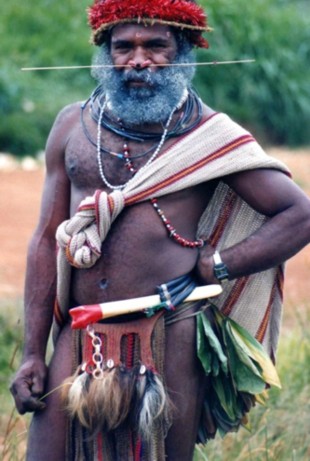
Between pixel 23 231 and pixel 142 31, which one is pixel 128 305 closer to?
pixel 142 31

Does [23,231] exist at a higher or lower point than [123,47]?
higher

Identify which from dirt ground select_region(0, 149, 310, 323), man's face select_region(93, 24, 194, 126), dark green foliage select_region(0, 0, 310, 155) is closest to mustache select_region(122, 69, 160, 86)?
man's face select_region(93, 24, 194, 126)

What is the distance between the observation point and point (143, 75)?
425 cm

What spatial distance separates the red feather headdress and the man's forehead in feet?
0.06

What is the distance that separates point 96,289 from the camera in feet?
14.1

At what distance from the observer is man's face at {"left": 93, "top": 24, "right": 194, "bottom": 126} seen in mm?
4246

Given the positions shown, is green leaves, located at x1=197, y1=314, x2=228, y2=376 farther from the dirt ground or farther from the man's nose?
the dirt ground

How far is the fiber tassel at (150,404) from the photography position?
13.7 ft

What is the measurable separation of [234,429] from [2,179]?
885 cm

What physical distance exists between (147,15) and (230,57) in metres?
12.4

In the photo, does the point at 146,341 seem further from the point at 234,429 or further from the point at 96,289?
the point at 234,429

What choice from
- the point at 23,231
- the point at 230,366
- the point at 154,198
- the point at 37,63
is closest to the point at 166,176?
the point at 154,198

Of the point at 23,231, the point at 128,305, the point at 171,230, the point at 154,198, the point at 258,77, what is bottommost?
the point at 128,305

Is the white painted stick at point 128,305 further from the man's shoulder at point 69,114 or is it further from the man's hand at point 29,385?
the man's shoulder at point 69,114
